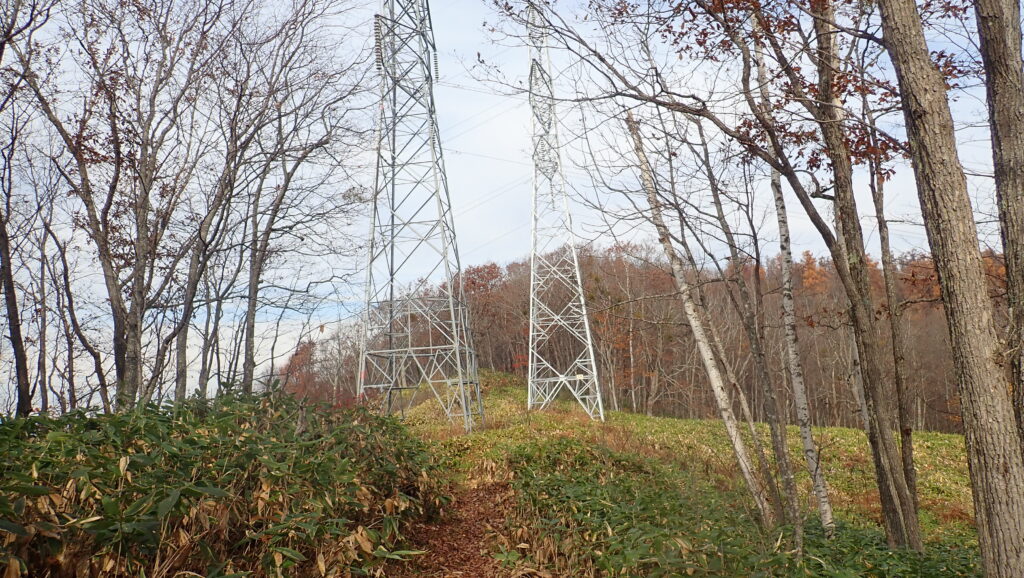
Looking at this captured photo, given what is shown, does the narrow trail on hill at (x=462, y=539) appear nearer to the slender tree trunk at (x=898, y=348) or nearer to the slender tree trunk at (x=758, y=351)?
the slender tree trunk at (x=758, y=351)

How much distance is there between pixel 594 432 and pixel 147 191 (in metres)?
8.20

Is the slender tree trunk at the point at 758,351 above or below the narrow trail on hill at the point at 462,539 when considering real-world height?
above

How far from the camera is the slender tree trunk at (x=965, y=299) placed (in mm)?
2771

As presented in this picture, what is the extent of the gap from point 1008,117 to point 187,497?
4691 millimetres

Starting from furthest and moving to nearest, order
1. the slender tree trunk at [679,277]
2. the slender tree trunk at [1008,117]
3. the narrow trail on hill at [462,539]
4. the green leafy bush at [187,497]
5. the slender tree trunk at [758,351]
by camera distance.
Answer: the slender tree trunk at [679,277], the slender tree trunk at [758,351], the narrow trail on hill at [462,539], the slender tree trunk at [1008,117], the green leafy bush at [187,497]

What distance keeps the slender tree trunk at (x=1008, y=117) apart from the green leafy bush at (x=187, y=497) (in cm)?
403

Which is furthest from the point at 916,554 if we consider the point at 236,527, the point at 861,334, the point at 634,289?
the point at 634,289

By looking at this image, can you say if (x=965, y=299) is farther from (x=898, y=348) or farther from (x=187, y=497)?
(x=187, y=497)

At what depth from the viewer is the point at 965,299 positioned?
9.49ft

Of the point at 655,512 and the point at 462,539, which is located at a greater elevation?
the point at 655,512

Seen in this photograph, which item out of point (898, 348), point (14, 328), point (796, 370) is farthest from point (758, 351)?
point (14, 328)

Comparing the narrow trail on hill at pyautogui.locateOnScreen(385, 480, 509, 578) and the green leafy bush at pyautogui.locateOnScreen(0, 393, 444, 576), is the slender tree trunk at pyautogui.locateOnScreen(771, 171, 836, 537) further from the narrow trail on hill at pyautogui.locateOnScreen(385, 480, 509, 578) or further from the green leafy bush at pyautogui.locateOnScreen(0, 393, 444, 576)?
the green leafy bush at pyautogui.locateOnScreen(0, 393, 444, 576)

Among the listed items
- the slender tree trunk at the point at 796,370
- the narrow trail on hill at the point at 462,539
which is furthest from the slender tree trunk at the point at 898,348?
the narrow trail on hill at the point at 462,539

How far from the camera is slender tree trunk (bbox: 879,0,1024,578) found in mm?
2771
